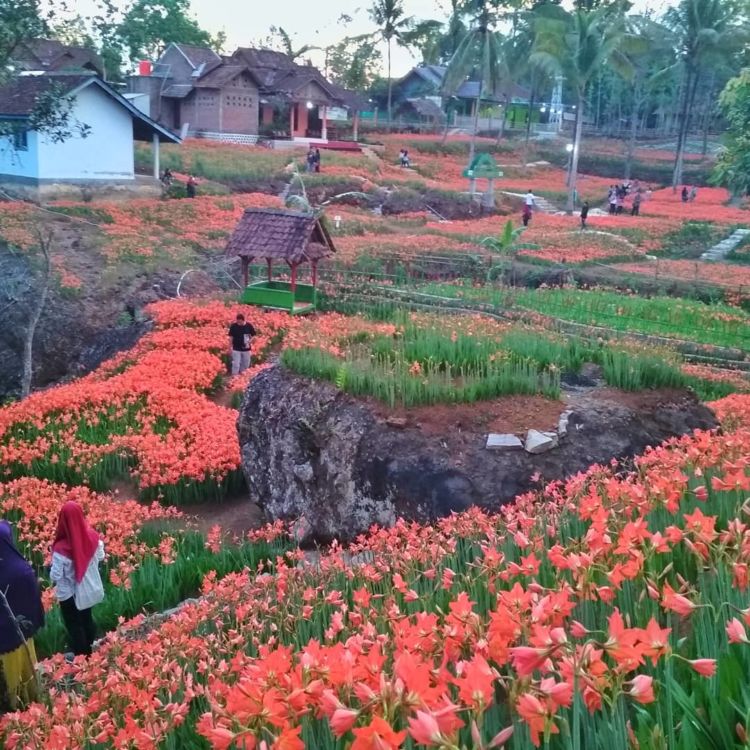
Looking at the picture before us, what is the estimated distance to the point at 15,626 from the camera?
5023mm

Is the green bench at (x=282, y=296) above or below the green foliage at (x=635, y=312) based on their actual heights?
below

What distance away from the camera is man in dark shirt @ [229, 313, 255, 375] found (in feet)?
49.1

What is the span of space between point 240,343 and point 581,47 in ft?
94.6

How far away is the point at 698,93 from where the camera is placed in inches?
2761

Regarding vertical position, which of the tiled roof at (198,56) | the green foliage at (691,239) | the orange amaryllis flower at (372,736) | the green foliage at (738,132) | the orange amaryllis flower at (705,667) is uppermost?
the tiled roof at (198,56)

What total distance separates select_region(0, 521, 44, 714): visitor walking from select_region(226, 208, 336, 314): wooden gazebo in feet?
41.3

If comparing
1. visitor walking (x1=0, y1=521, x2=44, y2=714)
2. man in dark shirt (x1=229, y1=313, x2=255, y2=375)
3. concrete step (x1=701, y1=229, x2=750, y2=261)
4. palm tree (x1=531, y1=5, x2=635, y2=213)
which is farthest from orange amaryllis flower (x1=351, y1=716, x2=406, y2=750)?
palm tree (x1=531, y1=5, x2=635, y2=213)

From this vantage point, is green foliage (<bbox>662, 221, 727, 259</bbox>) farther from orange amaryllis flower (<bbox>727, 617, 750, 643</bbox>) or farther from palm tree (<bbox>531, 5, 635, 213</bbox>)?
orange amaryllis flower (<bbox>727, 617, 750, 643</bbox>)

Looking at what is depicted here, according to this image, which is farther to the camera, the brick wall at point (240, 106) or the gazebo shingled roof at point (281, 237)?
the brick wall at point (240, 106)

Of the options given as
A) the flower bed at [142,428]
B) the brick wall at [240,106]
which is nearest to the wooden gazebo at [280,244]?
the flower bed at [142,428]

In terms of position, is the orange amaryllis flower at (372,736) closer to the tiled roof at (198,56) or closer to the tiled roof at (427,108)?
the tiled roof at (198,56)

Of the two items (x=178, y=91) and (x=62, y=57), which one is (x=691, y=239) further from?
(x=62, y=57)

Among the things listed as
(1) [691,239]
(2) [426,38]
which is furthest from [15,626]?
(2) [426,38]

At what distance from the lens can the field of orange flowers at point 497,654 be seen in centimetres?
188
